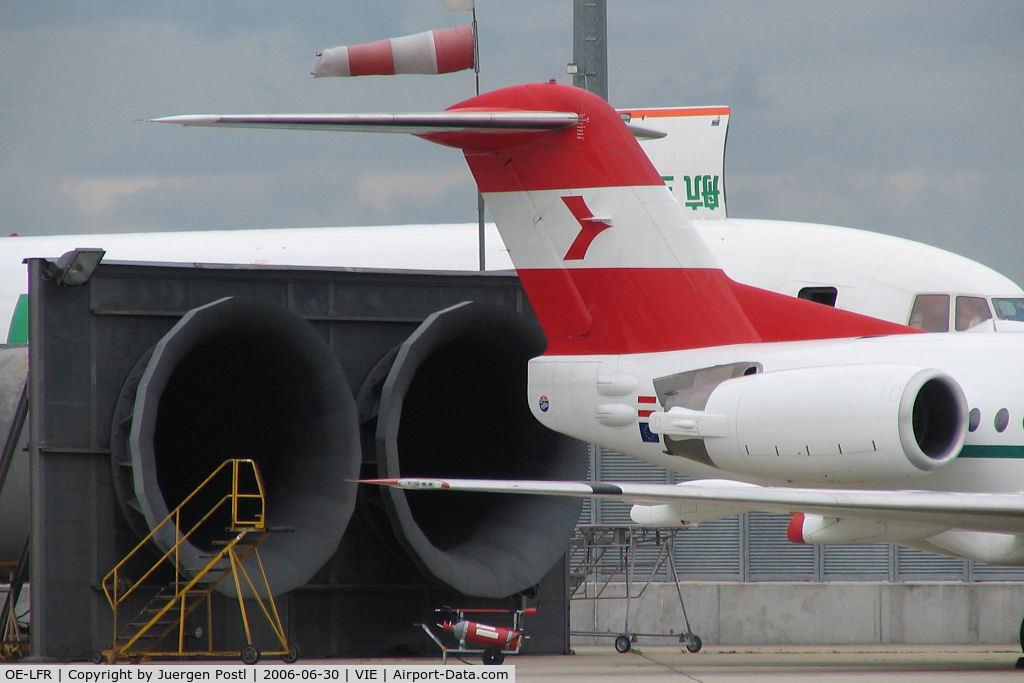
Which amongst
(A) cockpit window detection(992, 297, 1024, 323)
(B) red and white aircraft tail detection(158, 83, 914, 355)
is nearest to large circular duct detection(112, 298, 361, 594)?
(B) red and white aircraft tail detection(158, 83, 914, 355)

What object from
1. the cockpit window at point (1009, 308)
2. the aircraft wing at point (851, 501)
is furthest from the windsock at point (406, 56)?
the cockpit window at point (1009, 308)

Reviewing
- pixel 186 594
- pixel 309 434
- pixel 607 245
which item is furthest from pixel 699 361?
pixel 186 594

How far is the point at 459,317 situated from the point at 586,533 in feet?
15.0

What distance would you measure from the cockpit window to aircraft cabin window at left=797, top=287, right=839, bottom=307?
1854 mm

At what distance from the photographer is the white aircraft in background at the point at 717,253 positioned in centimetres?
1928

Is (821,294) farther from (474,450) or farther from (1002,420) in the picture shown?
(1002,420)

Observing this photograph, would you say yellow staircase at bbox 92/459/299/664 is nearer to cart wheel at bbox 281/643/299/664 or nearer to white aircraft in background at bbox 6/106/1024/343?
cart wheel at bbox 281/643/299/664

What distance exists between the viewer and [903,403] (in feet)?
45.5

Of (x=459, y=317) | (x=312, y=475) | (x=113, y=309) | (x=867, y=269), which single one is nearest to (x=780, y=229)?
(x=867, y=269)

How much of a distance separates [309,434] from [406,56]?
4531 mm

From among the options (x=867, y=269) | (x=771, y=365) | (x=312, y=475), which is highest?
(x=867, y=269)

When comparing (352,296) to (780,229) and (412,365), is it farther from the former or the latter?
(780,229)

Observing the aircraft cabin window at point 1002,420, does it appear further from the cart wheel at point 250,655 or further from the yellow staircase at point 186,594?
the cart wheel at point 250,655

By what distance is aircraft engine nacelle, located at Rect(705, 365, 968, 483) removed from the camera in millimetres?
14023
